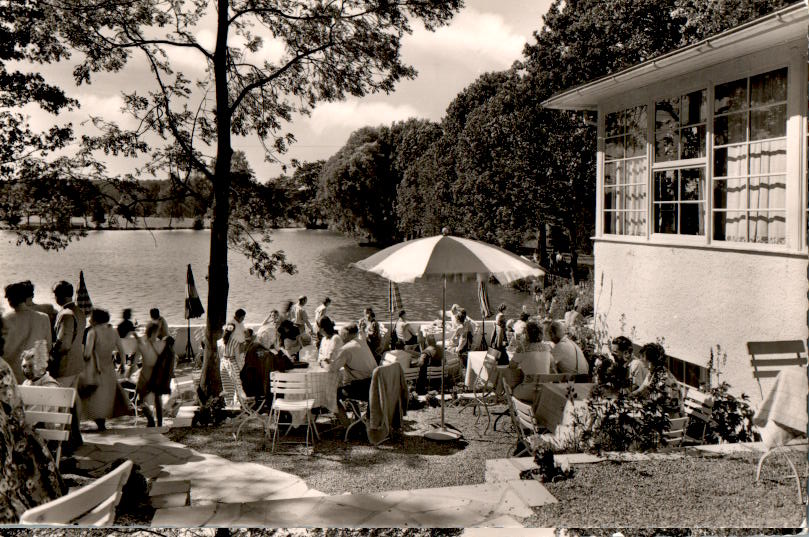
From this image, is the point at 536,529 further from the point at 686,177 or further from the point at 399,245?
the point at 686,177

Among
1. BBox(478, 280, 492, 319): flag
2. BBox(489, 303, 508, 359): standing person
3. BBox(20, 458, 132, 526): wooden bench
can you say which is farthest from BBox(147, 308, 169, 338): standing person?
BBox(489, 303, 508, 359): standing person

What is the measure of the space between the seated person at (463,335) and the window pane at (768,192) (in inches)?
190

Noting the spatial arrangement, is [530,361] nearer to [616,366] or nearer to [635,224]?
[616,366]

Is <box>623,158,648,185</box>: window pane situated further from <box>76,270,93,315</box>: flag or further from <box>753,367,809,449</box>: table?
<box>76,270,93,315</box>: flag

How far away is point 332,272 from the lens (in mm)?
3838

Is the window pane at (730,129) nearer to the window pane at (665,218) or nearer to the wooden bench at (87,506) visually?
the window pane at (665,218)

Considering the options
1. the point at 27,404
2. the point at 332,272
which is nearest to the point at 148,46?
the point at 332,272

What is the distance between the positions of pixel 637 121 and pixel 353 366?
2.87m

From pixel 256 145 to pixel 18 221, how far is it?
4.26ft

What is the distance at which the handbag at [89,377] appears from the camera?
3.95 m

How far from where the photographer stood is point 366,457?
160 inches

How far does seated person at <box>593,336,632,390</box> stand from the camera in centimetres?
354

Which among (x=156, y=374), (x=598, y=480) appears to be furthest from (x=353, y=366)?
(x=598, y=480)

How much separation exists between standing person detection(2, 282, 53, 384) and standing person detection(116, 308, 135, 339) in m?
0.38
